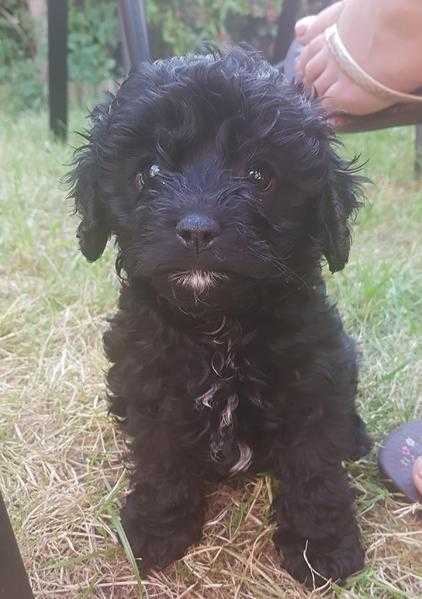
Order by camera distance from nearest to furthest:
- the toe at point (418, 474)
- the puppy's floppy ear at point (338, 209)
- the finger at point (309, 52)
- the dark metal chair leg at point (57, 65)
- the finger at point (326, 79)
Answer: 1. the puppy's floppy ear at point (338, 209)
2. the toe at point (418, 474)
3. the finger at point (326, 79)
4. the finger at point (309, 52)
5. the dark metal chair leg at point (57, 65)

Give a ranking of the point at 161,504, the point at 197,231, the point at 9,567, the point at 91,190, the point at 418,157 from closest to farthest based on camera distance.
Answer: the point at 9,567
the point at 197,231
the point at 91,190
the point at 161,504
the point at 418,157

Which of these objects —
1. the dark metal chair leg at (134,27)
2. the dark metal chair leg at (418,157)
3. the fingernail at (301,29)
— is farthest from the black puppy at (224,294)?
the dark metal chair leg at (418,157)

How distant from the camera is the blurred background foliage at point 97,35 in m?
7.37

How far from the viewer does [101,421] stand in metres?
2.40

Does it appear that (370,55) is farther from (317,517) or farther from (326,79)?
(317,517)

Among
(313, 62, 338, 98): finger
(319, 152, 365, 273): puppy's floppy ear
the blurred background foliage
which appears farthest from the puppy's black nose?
the blurred background foliage

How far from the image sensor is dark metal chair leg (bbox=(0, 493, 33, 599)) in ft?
4.04

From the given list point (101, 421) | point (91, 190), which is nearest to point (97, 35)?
point (101, 421)

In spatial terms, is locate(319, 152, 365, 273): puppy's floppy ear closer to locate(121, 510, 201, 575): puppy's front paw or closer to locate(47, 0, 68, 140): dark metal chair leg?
locate(121, 510, 201, 575): puppy's front paw

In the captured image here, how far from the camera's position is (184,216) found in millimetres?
1459

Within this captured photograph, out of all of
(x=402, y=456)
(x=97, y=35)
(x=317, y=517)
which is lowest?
(x=97, y=35)

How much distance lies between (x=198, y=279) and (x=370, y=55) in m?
1.15

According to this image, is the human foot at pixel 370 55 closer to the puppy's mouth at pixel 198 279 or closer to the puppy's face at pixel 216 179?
the puppy's face at pixel 216 179

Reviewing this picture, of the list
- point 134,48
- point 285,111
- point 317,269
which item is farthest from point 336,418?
point 134,48
